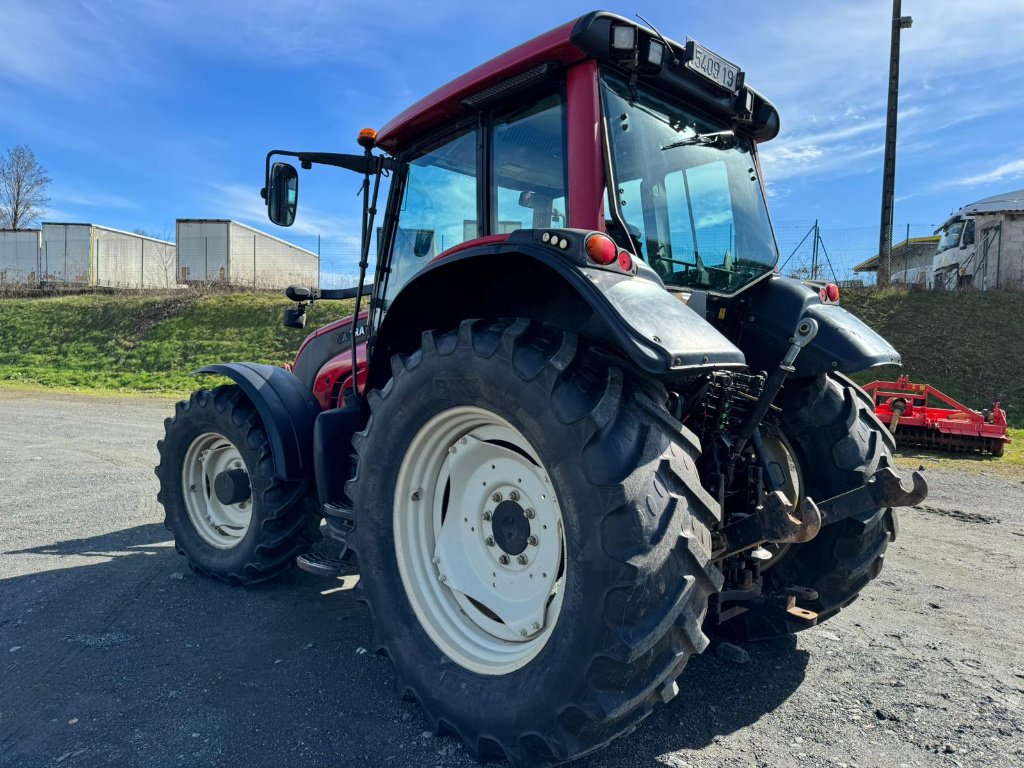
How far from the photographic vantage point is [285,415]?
11.9ft

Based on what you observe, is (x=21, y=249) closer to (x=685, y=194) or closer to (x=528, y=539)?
(x=685, y=194)

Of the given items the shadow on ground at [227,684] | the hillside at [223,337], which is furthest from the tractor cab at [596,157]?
the hillside at [223,337]

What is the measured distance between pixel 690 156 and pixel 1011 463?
7670 millimetres

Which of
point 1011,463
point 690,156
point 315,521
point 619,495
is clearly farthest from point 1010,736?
point 1011,463

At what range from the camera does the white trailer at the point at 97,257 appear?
31.0 metres

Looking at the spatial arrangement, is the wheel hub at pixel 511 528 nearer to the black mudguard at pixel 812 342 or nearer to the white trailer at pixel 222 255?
the black mudguard at pixel 812 342

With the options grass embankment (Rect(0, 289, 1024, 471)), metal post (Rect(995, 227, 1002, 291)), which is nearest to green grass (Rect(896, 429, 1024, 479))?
grass embankment (Rect(0, 289, 1024, 471))

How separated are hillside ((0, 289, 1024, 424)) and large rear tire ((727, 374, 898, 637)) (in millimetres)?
11034

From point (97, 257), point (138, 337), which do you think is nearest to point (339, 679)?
point (138, 337)

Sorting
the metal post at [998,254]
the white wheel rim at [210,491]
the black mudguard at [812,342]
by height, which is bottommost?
the white wheel rim at [210,491]

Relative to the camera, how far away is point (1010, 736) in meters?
2.39

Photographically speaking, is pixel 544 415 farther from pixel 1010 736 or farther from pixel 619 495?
pixel 1010 736

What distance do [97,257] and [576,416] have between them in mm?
35817

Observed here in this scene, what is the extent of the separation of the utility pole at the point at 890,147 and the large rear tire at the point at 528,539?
1729 cm
